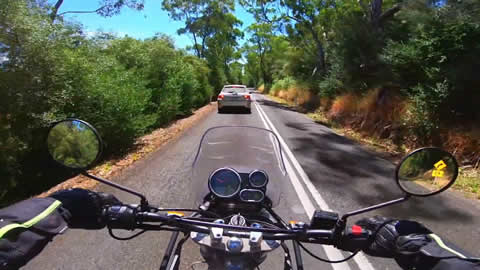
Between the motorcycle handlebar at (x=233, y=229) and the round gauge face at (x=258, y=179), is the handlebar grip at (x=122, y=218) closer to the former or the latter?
the motorcycle handlebar at (x=233, y=229)

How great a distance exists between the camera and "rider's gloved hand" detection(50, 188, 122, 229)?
1687mm

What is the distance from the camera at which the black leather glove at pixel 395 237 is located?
1.41 meters

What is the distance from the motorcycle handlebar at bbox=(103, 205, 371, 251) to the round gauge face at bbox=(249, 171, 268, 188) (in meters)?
0.69

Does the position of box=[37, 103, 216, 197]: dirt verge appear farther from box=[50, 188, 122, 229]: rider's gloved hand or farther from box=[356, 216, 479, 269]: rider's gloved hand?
box=[356, 216, 479, 269]: rider's gloved hand

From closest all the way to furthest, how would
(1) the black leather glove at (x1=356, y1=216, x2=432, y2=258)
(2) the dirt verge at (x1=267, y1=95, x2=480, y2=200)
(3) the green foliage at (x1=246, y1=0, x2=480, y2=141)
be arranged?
1. (1) the black leather glove at (x1=356, y1=216, x2=432, y2=258)
2. (2) the dirt verge at (x1=267, y1=95, x2=480, y2=200)
3. (3) the green foliage at (x1=246, y1=0, x2=480, y2=141)

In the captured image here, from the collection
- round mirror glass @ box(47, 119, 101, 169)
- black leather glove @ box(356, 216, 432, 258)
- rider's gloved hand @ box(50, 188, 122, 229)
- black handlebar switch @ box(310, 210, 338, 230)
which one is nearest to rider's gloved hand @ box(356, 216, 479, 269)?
black leather glove @ box(356, 216, 432, 258)

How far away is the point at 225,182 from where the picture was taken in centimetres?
212

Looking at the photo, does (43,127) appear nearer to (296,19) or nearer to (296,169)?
(296,169)

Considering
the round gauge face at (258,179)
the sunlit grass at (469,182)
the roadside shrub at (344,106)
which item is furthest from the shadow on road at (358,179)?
the roadside shrub at (344,106)

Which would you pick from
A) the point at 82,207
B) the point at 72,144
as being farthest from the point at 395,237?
the point at 72,144

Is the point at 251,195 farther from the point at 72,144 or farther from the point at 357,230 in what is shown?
the point at 72,144

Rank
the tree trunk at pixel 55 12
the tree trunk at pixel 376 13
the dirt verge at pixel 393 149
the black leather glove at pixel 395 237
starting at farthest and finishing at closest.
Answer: the tree trunk at pixel 376 13, the tree trunk at pixel 55 12, the dirt verge at pixel 393 149, the black leather glove at pixel 395 237

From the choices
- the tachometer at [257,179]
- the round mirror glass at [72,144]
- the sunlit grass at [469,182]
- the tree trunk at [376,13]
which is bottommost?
the sunlit grass at [469,182]

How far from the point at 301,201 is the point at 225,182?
307 cm
